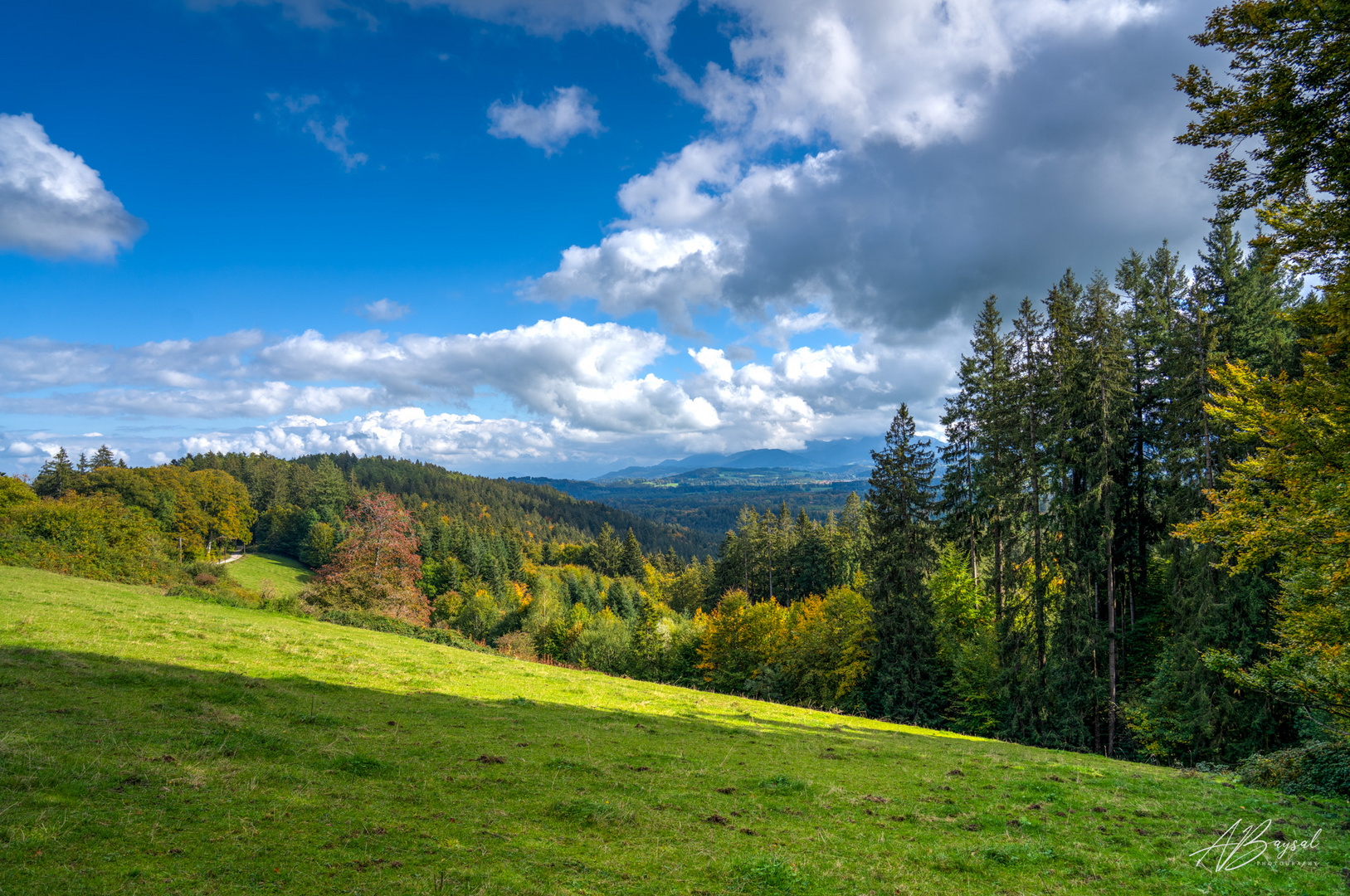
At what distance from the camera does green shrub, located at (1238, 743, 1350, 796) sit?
12.7m

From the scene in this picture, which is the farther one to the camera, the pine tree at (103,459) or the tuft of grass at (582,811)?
the pine tree at (103,459)

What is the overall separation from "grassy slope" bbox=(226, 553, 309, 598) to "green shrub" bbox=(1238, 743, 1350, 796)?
8296 centimetres

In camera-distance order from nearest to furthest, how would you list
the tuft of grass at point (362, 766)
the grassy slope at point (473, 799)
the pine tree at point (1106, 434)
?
the grassy slope at point (473, 799)
the tuft of grass at point (362, 766)
the pine tree at point (1106, 434)

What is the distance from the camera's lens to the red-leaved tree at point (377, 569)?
3612 cm

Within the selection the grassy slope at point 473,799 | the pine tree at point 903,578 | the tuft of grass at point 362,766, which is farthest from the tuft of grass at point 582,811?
the pine tree at point 903,578

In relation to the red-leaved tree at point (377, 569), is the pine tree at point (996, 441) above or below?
above

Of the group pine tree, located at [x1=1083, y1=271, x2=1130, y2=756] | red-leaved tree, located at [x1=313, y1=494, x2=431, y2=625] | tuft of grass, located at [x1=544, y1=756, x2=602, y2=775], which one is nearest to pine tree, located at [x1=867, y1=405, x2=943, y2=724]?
pine tree, located at [x1=1083, y1=271, x2=1130, y2=756]

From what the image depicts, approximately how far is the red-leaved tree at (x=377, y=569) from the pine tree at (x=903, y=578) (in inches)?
1223

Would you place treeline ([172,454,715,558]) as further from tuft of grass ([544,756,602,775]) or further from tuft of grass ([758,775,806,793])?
tuft of grass ([758,775,806,793])

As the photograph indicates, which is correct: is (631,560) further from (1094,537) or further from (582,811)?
(582,811)

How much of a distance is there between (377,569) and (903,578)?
35598 mm

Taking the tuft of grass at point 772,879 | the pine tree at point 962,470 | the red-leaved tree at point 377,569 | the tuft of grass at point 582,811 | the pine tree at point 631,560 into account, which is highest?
the pine tree at point 962,470

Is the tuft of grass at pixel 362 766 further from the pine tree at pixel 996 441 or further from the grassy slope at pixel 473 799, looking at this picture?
the pine tree at pixel 996 441

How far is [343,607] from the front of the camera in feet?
115
